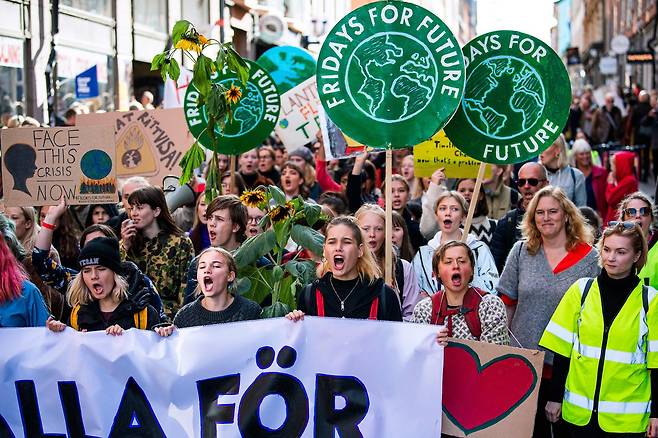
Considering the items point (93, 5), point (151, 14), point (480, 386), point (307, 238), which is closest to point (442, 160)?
point (307, 238)

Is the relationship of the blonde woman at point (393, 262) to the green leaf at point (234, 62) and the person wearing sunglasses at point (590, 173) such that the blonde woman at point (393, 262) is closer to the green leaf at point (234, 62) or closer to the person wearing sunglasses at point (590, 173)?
the green leaf at point (234, 62)

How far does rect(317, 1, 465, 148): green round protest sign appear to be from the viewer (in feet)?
19.1

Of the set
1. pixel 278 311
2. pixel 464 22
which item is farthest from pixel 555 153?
pixel 464 22

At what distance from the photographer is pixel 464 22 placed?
163000 millimetres

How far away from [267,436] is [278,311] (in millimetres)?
771

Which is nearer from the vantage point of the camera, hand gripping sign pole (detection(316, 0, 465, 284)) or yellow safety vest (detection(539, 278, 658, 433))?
yellow safety vest (detection(539, 278, 658, 433))

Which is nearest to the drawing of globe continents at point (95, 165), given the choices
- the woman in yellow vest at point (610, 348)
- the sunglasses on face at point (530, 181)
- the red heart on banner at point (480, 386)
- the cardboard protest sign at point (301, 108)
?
the red heart on banner at point (480, 386)

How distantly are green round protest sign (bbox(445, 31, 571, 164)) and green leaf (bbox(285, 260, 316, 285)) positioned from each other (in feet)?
3.85

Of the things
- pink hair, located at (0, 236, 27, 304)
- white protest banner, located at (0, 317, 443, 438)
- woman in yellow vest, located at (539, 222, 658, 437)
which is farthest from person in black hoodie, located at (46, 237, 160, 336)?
woman in yellow vest, located at (539, 222, 658, 437)

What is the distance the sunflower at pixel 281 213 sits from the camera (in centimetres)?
575

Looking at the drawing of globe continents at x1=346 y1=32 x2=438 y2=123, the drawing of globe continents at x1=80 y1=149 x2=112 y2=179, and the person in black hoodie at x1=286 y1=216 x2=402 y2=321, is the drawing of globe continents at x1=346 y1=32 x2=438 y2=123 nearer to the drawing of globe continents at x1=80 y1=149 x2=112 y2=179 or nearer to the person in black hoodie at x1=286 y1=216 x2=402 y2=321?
the person in black hoodie at x1=286 y1=216 x2=402 y2=321

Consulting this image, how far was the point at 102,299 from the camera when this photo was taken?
5.49 m

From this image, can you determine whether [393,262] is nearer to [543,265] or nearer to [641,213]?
[543,265]

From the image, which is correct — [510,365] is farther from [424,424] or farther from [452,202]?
[452,202]
